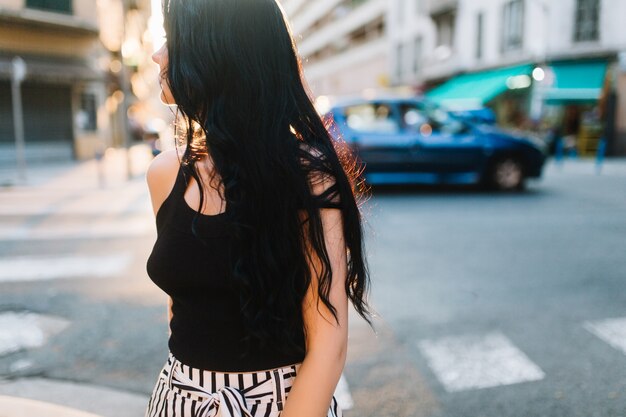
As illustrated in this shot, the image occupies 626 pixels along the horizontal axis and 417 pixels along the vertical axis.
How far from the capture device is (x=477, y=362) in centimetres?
367

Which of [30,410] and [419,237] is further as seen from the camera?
[419,237]

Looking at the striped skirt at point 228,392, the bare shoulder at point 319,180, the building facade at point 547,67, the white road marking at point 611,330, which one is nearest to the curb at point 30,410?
the striped skirt at point 228,392

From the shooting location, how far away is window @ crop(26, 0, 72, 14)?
784 inches

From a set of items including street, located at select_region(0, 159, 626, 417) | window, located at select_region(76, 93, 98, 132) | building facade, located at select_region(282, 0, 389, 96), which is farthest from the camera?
building facade, located at select_region(282, 0, 389, 96)

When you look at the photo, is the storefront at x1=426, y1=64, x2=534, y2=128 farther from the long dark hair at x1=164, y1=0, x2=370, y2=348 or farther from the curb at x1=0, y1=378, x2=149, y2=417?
the long dark hair at x1=164, y1=0, x2=370, y2=348

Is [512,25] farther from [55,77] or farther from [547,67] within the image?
[55,77]

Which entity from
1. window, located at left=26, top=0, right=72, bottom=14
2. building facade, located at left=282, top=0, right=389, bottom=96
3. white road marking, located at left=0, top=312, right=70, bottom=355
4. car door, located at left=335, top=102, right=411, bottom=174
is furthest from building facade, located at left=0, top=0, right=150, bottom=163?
white road marking, located at left=0, top=312, right=70, bottom=355

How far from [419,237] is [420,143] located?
3.74 m

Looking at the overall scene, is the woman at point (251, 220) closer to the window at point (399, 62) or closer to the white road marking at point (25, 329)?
the white road marking at point (25, 329)

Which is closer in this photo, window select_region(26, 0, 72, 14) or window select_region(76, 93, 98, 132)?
window select_region(26, 0, 72, 14)

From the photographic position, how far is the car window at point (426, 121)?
1066 cm

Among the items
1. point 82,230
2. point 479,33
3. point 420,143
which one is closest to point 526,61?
point 479,33

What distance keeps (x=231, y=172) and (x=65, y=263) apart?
5.55 metres

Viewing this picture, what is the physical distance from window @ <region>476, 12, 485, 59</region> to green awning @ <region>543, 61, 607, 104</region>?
5.44 metres
